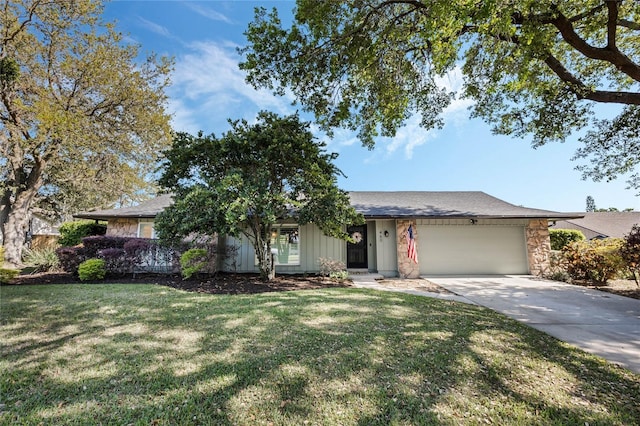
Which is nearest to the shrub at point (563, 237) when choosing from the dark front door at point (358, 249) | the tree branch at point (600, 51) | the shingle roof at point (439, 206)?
the shingle roof at point (439, 206)

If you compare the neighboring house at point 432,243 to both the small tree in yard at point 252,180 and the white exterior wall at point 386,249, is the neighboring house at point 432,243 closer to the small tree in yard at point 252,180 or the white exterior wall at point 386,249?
the white exterior wall at point 386,249

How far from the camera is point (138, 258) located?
28.7 feet

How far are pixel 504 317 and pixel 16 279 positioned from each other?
12.5m

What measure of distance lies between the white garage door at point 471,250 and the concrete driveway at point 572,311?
184cm

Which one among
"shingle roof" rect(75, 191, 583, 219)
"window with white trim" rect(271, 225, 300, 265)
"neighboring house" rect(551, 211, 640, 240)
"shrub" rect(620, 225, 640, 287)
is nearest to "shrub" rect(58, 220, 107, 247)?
"shingle roof" rect(75, 191, 583, 219)

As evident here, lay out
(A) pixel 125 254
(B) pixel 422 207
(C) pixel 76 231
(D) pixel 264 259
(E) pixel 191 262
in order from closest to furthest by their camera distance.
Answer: (E) pixel 191 262
(D) pixel 264 259
(A) pixel 125 254
(B) pixel 422 207
(C) pixel 76 231

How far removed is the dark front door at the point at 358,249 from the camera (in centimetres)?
1146

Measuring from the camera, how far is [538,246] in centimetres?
1068

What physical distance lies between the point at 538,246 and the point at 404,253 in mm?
5384

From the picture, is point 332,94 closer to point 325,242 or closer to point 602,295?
point 325,242

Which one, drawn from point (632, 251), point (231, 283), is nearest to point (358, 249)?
point (231, 283)

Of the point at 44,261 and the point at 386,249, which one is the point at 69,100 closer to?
the point at 44,261

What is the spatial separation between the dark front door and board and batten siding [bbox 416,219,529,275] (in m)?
2.21

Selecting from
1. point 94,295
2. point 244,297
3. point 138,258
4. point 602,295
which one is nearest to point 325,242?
point 244,297
